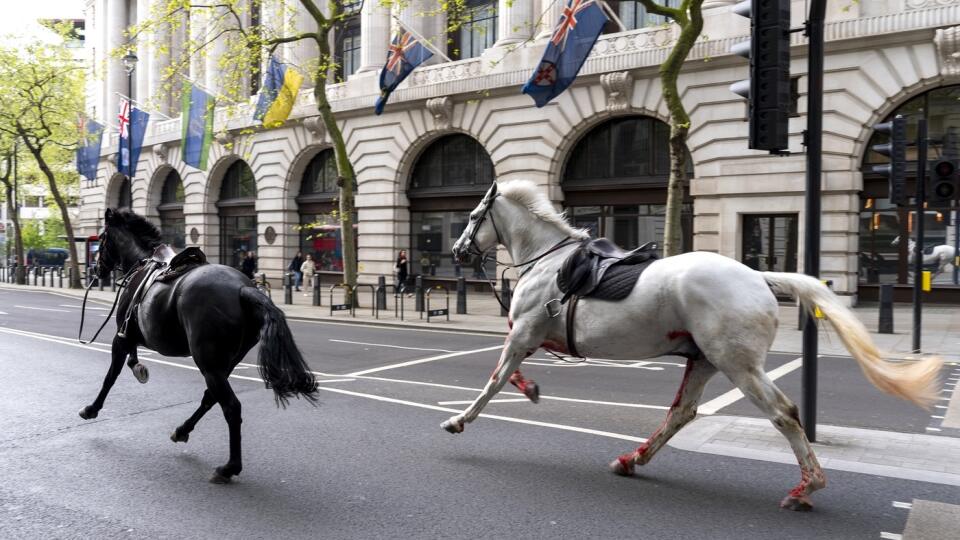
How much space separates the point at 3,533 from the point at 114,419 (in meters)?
3.23

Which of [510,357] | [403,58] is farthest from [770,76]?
[403,58]

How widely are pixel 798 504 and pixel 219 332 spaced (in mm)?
4430

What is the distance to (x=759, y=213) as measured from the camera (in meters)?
22.2

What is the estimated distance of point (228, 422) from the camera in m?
5.47

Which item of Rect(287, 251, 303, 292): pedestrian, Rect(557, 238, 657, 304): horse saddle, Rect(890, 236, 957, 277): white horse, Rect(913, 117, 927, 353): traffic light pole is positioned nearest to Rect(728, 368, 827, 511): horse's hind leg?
Rect(557, 238, 657, 304): horse saddle

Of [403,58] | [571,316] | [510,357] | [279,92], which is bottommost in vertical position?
[510,357]

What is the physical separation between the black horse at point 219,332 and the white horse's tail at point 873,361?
3.69 meters

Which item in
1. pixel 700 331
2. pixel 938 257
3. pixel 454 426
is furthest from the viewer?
pixel 938 257

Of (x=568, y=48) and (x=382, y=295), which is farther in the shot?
(x=382, y=295)

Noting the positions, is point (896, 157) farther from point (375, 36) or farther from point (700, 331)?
point (375, 36)

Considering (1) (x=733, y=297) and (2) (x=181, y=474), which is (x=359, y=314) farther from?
(1) (x=733, y=297)

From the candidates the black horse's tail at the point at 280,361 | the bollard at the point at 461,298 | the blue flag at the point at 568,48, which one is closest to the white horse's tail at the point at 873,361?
the black horse's tail at the point at 280,361

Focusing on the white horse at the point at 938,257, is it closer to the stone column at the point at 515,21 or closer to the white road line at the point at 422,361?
the white road line at the point at 422,361

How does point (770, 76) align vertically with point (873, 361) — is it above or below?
above
